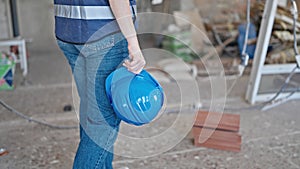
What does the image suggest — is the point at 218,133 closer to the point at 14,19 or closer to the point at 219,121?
the point at 219,121

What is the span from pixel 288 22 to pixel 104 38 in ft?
8.77

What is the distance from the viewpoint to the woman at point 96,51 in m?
1.18

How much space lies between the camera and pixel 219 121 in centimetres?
229

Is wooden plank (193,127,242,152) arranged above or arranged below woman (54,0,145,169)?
below

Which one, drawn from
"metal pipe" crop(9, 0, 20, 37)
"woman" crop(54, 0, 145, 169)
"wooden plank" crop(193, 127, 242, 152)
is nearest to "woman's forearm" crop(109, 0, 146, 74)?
"woman" crop(54, 0, 145, 169)

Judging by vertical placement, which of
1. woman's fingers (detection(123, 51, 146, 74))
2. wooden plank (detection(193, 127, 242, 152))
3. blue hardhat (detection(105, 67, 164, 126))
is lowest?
wooden plank (detection(193, 127, 242, 152))

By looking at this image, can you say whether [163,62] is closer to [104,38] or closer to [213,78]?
[213,78]

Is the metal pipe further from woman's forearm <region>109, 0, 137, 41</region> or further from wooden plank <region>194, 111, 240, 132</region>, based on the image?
woman's forearm <region>109, 0, 137, 41</region>

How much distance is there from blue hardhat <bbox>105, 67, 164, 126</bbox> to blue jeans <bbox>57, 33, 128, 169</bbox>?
1.6 inches

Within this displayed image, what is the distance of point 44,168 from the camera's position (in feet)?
6.29

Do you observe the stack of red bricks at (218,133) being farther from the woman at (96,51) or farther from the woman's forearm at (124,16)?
the woman's forearm at (124,16)

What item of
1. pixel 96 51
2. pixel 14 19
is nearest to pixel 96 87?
pixel 96 51

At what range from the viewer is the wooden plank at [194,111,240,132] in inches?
88.3

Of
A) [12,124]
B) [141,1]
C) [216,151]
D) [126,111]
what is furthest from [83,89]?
[141,1]
